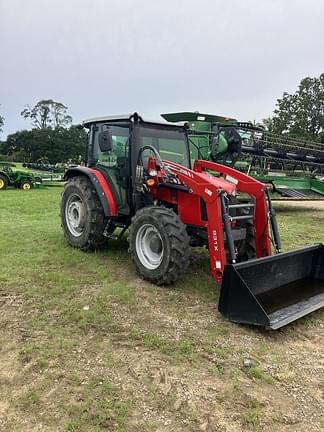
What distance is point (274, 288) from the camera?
440 centimetres

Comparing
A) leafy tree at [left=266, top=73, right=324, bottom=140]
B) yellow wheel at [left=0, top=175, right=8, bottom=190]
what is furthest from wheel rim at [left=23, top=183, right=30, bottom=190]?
leafy tree at [left=266, top=73, right=324, bottom=140]

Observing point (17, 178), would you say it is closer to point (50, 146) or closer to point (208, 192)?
point (208, 192)

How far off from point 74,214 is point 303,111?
43.1m

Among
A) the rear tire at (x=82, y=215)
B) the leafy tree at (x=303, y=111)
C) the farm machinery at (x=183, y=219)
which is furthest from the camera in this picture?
the leafy tree at (x=303, y=111)

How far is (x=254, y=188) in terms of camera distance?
4.98 m

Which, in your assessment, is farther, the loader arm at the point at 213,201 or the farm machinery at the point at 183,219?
the loader arm at the point at 213,201

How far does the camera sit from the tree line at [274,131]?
43938 mm

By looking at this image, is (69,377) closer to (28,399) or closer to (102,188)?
(28,399)

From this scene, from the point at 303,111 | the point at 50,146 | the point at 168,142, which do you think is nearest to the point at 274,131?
the point at 303,111

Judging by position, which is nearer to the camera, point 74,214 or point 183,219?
point 183,219

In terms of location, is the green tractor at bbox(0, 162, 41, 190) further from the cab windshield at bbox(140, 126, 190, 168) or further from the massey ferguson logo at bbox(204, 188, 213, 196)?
the massey ferguson logo at bbox(204, 188, 213, 196)

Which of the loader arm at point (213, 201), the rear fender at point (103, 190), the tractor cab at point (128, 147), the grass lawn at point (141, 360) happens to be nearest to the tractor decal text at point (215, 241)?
the loader arm at point (213, 201)

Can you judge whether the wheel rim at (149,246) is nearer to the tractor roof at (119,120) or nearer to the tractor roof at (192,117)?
the tractor roof at (119,120)

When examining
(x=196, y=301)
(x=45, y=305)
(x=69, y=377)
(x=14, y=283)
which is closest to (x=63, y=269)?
(x=14, y=283)
